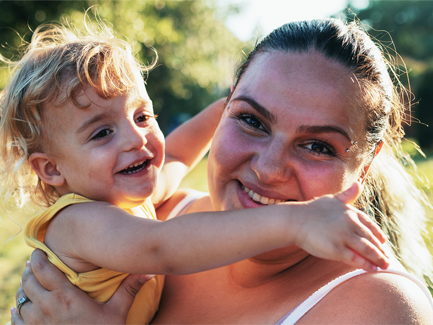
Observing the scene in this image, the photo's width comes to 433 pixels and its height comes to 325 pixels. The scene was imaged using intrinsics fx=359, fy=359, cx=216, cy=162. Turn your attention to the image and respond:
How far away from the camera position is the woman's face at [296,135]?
167 centimetres

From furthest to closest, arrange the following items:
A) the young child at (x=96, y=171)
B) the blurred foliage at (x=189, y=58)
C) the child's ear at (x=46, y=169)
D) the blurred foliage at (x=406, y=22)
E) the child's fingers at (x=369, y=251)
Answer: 1. the blurred foliage at (x=406, y=22)
2. the blurred foliage at (x=189, y=58)
3. the child's ear at (x=46, y=169)
4. the young child at (x=96, y=171)
5. the child's fingers at (x=369, y=251)

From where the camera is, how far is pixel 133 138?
1.98m

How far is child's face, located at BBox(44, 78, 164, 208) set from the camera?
1.93 metres

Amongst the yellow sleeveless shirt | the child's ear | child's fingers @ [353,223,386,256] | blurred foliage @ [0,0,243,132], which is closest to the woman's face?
child's fingers @ [353,223,386,256]

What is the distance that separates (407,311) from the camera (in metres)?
1.36

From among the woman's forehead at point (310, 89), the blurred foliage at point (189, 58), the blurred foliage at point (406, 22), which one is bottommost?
the blurred foliage at point (189, 58)

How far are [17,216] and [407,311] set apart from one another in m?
9.14

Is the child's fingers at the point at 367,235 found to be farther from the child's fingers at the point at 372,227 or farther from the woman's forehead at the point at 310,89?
the woman's forehead at the point at 310,89

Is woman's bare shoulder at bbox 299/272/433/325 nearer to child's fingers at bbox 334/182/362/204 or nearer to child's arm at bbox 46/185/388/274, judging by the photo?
child's arm at bbox 46/185/388/274

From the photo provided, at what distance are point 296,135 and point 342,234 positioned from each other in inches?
25.5

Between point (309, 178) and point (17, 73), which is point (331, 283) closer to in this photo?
point (309, 178)

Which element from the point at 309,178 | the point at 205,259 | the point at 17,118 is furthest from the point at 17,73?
the point at 309,178

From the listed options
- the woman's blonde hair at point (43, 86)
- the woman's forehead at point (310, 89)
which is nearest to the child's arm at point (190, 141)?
the woman's blonde hair at point (43, 86)

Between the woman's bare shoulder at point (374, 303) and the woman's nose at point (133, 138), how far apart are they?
47.6 inches
